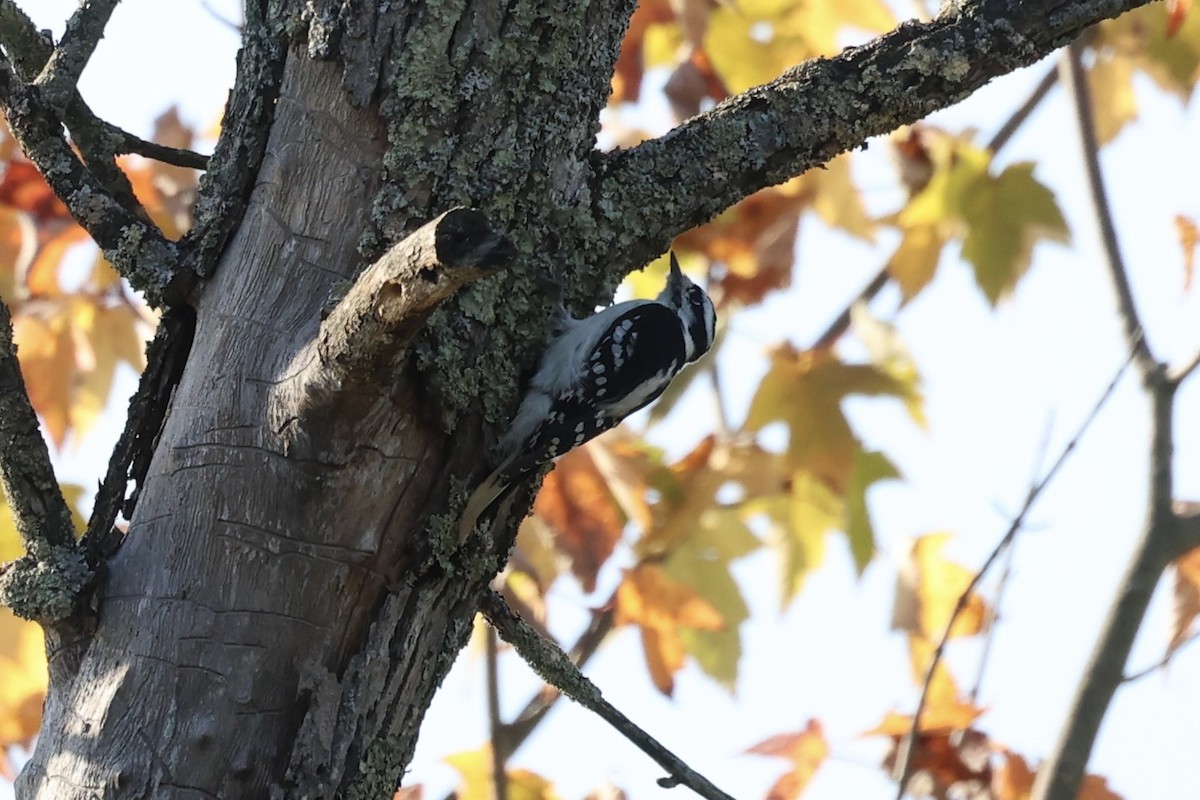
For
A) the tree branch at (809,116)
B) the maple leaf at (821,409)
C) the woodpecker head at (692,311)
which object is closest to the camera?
the tree branch at (809,116)

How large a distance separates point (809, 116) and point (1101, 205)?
169cm

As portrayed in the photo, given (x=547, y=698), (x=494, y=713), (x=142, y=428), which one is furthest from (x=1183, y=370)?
(x=142, y=428)

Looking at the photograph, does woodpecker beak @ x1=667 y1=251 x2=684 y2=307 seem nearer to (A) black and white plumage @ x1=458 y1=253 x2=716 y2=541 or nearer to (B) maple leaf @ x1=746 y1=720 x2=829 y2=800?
(A) black and white plumage @ x1=458 y1=253 x2=716 y2=541

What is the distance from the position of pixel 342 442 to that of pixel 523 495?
0.50m

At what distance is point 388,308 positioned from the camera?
1.48 metres

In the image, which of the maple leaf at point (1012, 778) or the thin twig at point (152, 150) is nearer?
the thin twig at point (152, 150)

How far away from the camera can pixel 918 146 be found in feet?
13.3

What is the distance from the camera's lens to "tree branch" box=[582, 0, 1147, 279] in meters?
2.21

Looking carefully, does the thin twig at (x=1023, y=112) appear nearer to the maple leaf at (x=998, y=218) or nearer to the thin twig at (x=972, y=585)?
the maple leaf at (x=998, y=218)

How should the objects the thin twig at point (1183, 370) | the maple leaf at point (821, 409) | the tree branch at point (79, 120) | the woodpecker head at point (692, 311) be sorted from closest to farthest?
the tree branch at point (79, 120)
the thin twig at point (1183, 370)
the maple leaf at point (821, 409)
the woodpecker head at point (692, 311)

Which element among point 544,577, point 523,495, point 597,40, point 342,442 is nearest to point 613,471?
point 544,577

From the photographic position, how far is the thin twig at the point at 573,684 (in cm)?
210

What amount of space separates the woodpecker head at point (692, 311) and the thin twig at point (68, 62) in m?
2.00

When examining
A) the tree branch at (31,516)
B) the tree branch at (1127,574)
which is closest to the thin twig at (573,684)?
the tree branch at (31,516)
